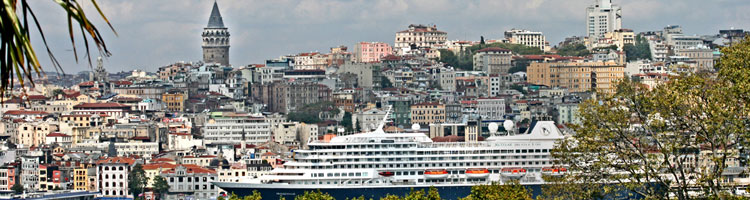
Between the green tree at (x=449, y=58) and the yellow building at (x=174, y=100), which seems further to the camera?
the green tree at (x=449, y=58)

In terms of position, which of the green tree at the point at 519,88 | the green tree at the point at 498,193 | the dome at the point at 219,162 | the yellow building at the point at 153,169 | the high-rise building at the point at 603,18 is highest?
the high-rise building at the point at 603,18

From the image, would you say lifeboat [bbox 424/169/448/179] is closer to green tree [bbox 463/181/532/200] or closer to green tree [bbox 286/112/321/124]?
green tree [bbox 463/181/532/200]

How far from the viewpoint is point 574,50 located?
Result: 111 m

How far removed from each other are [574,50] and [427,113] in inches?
1253

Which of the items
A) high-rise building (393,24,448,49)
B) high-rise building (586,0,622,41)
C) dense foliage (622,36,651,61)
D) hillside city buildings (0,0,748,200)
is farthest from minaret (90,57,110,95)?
high-rise building (586,0,622,41)

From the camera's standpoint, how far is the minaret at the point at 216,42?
117812 mm

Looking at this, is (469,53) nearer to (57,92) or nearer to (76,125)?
(57,92)

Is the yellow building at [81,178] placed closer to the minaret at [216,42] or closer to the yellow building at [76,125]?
the yellow building at [76,125]

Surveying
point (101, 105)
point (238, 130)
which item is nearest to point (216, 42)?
point (101, 105)

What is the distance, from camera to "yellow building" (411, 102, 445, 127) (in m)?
81.8

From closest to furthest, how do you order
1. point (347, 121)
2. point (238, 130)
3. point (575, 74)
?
A: 1. point (238, 130)
2. point (347, 121)
3. point (575, 74)

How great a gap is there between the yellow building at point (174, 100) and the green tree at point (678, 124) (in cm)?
7606

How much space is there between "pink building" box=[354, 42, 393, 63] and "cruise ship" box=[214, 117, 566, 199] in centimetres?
5804

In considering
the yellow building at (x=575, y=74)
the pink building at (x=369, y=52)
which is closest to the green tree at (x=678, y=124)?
the yellow building at (x=575, y=74)
